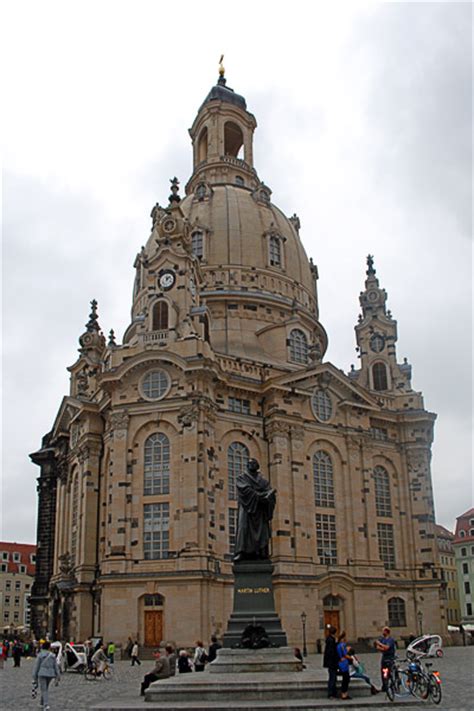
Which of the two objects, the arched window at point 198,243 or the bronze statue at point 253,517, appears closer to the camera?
the bronze statue at point 253,517

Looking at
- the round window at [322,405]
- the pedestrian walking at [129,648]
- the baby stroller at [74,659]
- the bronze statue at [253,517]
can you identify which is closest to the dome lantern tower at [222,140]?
the round window at [322,405]

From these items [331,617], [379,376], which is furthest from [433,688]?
[379,376]

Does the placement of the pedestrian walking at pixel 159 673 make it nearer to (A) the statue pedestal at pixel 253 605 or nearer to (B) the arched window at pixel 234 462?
(A) the statue pedestal at pixel 253 605

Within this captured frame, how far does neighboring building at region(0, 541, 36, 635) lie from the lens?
10294cm

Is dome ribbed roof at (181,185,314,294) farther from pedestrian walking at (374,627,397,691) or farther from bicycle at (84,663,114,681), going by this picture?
pedestrian walking at (374,627,397,691)

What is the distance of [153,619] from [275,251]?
112ft

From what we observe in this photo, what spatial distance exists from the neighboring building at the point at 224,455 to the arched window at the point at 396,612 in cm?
12

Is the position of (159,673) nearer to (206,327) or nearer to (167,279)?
(206,327)

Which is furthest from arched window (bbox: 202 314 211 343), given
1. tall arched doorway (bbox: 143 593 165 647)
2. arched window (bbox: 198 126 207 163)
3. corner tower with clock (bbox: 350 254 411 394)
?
arched window (bbox: 198 126 207 163)

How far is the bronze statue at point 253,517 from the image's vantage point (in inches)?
976

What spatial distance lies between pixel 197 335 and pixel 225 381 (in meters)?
3.73

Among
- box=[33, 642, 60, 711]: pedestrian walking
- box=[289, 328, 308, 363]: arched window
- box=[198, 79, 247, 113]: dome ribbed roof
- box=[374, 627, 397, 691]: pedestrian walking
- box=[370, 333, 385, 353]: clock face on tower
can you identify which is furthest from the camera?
→ box=[198, 79, 247, 113]: dome ribbed roof

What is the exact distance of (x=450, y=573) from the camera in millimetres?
97062

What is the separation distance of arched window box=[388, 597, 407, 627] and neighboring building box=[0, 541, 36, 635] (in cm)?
6134
